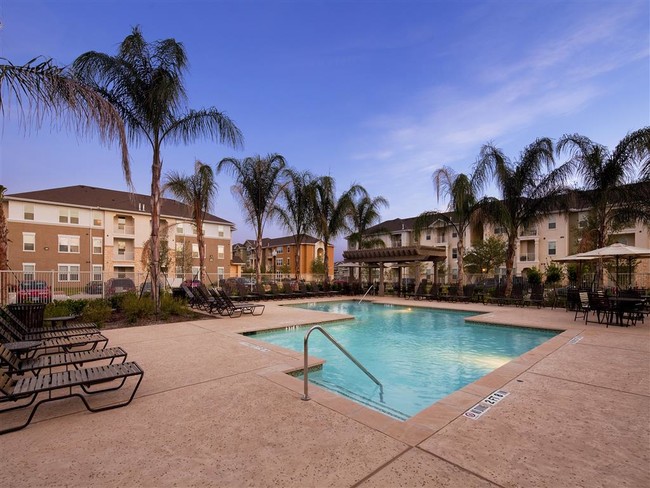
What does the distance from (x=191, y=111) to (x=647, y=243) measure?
42.3 m

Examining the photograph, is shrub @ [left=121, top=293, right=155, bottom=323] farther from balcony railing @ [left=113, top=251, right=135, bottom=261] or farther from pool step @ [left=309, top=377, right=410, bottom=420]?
balcony railing @ [left=113, top=251, right=135, bottom=261]

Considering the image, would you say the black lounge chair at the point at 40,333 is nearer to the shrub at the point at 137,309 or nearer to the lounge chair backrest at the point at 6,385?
the lounge chair backrest at the point at 6,385

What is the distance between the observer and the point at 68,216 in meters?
33.1

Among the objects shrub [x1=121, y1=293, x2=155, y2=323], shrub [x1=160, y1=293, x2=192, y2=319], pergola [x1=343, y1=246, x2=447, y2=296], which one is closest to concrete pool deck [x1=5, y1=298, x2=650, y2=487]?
shrub [x1=121, y1=293, x2=155, y2=323]

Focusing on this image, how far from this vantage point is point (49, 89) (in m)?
4.78

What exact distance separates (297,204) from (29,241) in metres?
26.9

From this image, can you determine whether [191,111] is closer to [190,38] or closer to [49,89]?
[190,38]

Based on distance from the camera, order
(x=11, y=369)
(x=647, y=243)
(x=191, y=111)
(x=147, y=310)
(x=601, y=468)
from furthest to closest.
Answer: (x=647, y=243) → (x=191, y=111) → (x=147, y=310) → (x=11, y=369) → (x=601, y=468)

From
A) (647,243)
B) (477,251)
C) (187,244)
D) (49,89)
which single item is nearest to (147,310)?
(49,89)

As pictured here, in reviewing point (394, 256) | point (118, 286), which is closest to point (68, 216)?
point (118, 286)

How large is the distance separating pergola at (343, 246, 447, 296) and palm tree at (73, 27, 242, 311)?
1357cm

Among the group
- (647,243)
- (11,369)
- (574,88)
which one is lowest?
(11,369)

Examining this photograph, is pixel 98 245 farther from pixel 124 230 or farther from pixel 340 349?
pixel 340 349

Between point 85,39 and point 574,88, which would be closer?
point 85,39
